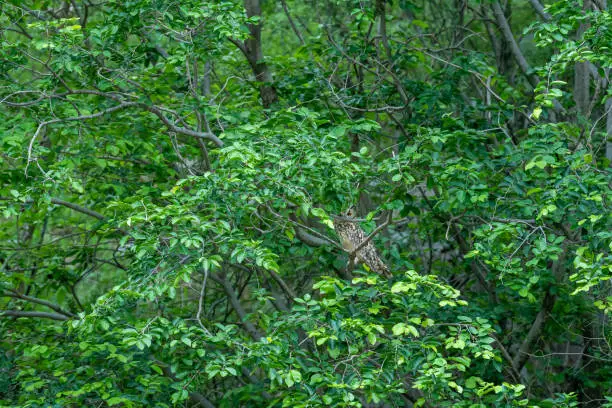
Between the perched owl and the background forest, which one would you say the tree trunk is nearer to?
the background forest

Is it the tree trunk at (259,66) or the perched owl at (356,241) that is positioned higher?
the tree trunk at (259,66)

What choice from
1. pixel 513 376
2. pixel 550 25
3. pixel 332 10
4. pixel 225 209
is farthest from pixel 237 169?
pixel 332 10

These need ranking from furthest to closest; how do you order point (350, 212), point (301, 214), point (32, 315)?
point (32, 315)
point (301, 214)
point (350, 212)

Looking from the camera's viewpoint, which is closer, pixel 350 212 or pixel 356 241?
pixel 356 241

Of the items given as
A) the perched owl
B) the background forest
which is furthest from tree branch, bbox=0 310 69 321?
the perched owl

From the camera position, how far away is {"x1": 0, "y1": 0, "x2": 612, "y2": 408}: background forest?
4.28 m

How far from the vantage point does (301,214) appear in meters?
5.59

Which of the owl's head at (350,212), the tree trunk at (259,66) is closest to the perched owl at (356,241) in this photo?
the owl's head at (350,212)

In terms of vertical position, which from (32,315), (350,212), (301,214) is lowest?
(32,315)

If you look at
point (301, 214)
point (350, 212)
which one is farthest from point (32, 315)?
point (350, 212)

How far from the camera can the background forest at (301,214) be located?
14.0 feet

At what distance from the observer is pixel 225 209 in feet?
14.3

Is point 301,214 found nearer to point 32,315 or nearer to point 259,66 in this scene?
point 259,66

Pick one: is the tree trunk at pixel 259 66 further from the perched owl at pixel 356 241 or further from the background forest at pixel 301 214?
the perched owl at pixel 356 241
